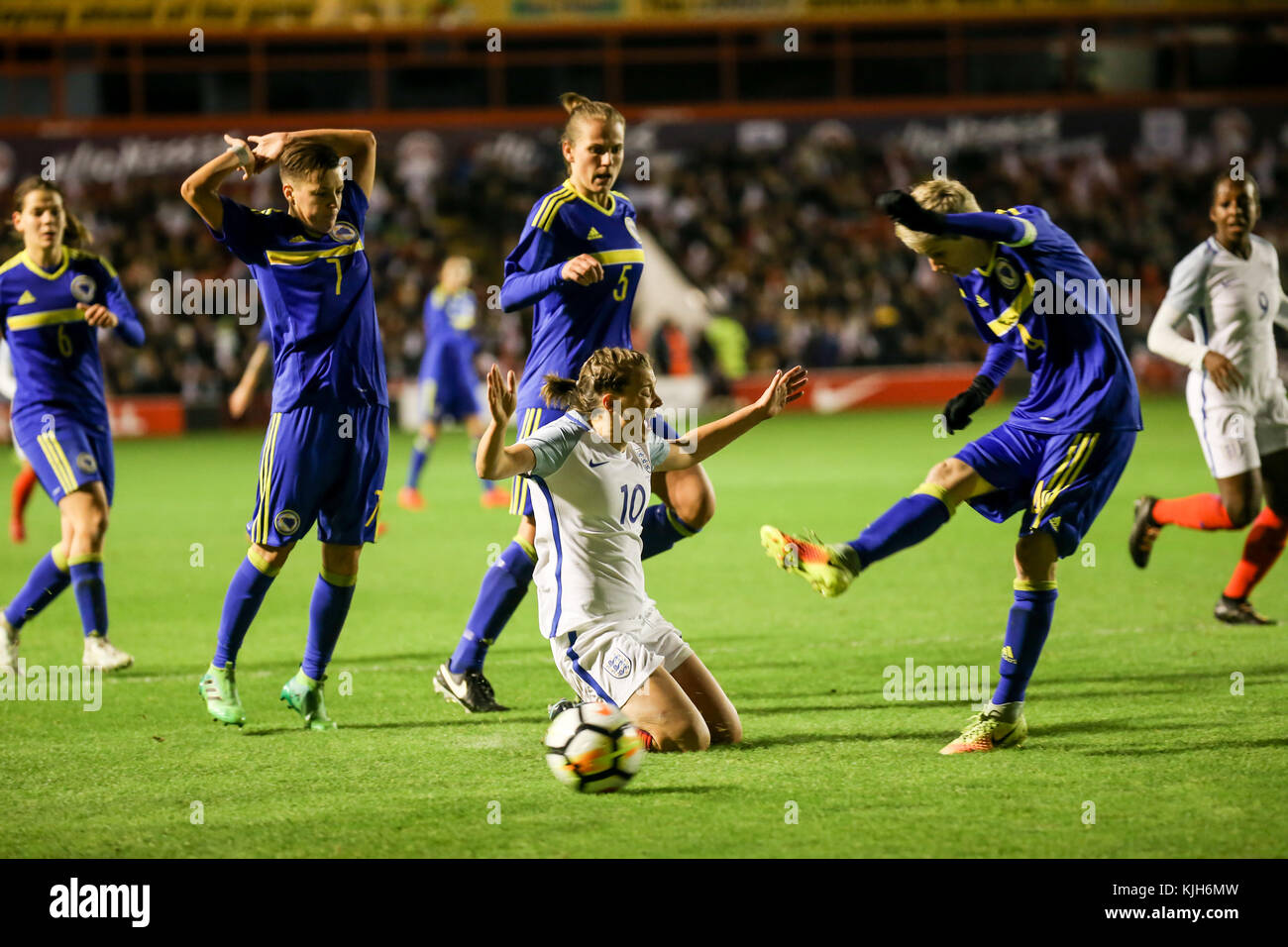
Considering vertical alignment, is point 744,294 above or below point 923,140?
below

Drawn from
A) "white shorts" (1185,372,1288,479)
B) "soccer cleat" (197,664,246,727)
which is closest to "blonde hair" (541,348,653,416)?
"soccer cleat" (197,664,246,727)

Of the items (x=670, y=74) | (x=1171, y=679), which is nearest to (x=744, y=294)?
(x=670, y=74)

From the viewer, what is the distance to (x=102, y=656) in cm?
710

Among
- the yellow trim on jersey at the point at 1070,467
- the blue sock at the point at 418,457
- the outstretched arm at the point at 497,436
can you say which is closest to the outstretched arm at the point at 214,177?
the outstretched arm at the point at 497,436

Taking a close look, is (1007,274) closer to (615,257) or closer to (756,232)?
(615,257)

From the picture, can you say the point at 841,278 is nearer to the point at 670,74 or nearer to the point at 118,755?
the point at 670,74

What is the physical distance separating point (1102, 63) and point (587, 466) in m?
30.1

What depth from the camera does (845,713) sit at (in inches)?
231

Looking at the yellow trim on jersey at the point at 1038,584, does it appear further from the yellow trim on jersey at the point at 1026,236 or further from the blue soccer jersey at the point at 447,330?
the blue soccer jersey at the point at 447,330

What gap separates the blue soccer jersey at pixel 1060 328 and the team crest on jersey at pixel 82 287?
4.37m

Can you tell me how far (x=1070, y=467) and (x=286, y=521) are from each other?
3.02 m

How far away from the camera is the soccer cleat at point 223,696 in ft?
19.0

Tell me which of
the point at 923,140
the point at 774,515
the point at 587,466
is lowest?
the point at 774,515
